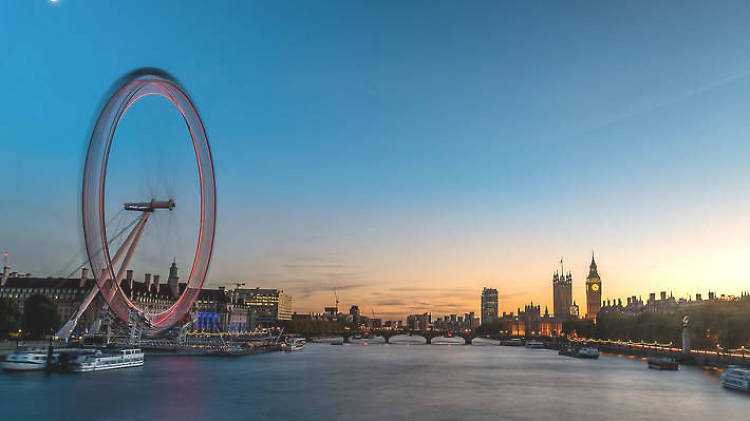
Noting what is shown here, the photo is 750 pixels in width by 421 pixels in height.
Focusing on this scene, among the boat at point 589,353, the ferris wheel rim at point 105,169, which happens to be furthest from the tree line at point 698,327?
the ferris wheel rim at point 105,169

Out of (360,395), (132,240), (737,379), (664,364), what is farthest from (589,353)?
(132,240)

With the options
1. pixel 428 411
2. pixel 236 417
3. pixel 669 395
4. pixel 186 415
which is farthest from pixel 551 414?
pixel 186 415

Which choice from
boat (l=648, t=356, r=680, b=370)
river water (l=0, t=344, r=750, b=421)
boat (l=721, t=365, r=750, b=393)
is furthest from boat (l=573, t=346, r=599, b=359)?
boat (l=721, t=365, r=750, b=393)

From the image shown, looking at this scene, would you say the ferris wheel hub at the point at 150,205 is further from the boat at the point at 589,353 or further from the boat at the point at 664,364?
the boat at the point at 589,353

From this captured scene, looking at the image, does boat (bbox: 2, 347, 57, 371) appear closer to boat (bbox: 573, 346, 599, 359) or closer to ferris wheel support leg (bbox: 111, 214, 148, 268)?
ferris wheel support leg (bbox: 111, 214, 148, 268)

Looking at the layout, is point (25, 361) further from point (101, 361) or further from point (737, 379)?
point (737, 379)

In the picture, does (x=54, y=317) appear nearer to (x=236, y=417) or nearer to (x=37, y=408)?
(x=37, y=408)
